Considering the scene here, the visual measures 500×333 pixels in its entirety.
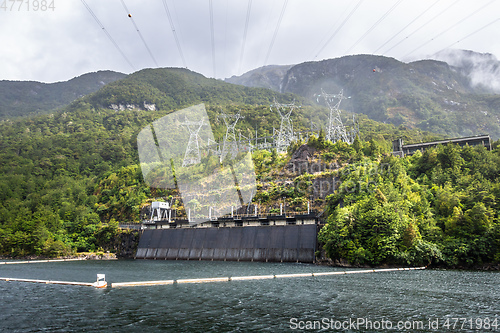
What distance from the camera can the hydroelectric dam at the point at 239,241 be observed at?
54.6 m

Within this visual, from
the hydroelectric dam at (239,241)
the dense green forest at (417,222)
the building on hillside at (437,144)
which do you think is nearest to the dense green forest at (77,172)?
the building on hillside at (437,144)

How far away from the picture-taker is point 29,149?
133 m

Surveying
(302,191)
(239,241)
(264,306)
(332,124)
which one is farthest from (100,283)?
(332,124)

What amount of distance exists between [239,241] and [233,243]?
1174mm

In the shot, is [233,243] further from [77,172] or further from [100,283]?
[77,172]

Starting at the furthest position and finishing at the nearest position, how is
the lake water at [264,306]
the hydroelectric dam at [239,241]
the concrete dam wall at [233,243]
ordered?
1. the hydroelectric dam at [239,241]
2. the concrete dam wall at [233,243]
3. the lake water at [264,306]

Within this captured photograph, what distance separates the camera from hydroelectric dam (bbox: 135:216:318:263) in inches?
2151

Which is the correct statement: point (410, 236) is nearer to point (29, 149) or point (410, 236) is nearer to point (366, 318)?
point (366, 318)

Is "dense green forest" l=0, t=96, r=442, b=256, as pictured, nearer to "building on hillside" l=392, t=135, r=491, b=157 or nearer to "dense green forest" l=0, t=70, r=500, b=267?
"dense green forest" l=0, t=70, r=500, b=267

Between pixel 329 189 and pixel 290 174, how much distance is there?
13723 mm

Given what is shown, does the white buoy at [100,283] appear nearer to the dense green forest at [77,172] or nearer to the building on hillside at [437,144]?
Result: the dense green forest at [77,172]

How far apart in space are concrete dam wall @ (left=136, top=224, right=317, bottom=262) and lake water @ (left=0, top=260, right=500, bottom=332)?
21.5m

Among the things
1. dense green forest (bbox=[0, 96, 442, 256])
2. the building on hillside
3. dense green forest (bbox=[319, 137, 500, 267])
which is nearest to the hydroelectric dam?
dense green forest (bbox=[319, 137, 500, 267])

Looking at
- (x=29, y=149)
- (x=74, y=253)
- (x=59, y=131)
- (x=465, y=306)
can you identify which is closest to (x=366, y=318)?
(x=465, y=306)
